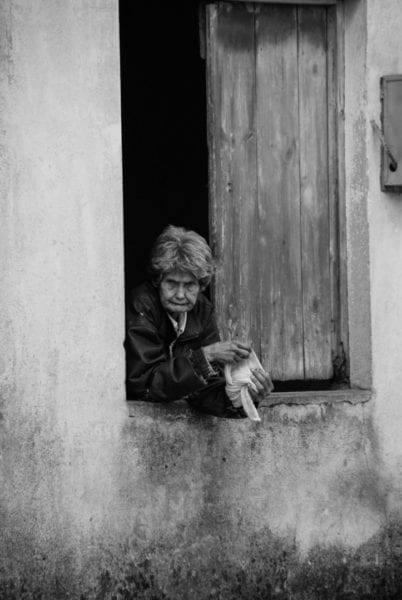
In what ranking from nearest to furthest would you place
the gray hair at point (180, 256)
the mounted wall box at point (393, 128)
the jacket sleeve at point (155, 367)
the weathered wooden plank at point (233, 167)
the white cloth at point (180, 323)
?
the jacket sleeve at point (155, 367) → the gray hair at point (180, 256) → the white cloth at point (180, 323) → the mounted wall box at point (393, 128) → the weathered wooden plank at point (233, 167)

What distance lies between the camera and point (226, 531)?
4.80 meters

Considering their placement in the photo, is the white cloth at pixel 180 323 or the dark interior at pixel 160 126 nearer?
the white cloth at pixel 180 323

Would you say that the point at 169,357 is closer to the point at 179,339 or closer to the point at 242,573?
the point at 179,339

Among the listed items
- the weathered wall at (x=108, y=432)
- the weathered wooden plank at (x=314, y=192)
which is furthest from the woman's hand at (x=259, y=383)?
the weathered wooden plank at (x=314, y=192)

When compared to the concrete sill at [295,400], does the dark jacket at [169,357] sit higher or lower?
higher

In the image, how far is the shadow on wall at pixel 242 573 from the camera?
15.2 feet

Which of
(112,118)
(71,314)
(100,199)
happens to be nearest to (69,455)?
(71,314)

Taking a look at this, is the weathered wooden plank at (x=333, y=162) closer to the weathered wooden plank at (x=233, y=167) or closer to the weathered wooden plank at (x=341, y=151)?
the weathered wooden plank at (x=341, y=151)

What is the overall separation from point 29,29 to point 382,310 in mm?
2243

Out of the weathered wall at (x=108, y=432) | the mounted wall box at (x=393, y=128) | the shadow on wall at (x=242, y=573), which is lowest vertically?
the shadow on wall at (x=242, y=573)

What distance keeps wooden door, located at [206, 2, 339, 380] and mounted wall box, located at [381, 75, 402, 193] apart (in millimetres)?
319

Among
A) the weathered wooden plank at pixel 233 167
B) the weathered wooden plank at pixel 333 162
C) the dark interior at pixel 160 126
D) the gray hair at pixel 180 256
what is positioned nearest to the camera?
the gray hair at pixel 180 256

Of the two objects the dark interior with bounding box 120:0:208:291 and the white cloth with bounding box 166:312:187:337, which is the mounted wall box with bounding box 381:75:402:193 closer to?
the white cloth with bounding box 166:312:187:337

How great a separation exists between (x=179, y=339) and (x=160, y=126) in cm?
367
